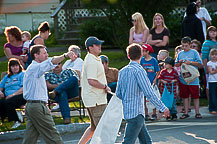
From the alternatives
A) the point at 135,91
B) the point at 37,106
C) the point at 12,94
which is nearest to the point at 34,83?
the point at 37,106

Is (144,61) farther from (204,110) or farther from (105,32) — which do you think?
(105,32)

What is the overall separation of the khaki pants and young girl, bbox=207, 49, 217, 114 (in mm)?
4984

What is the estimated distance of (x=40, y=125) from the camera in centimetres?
671

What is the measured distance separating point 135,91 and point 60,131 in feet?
11.2

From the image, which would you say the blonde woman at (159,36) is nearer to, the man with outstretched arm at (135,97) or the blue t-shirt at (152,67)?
the blue t-shirt at (152,67)

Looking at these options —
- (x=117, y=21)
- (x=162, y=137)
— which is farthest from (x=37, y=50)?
(x=117, y=21)

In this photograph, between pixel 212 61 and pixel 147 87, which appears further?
pixel 212 61

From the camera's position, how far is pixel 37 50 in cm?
684

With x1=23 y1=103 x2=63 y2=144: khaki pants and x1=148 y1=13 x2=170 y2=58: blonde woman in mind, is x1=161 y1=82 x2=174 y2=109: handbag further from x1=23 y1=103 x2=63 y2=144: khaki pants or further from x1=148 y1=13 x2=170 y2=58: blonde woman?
x1=23 y1=103 x2=63 y2=144: khaki pants

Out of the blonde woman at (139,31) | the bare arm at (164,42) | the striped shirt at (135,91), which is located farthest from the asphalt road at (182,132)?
the blonde woman at (139,31)

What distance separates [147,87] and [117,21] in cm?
1231

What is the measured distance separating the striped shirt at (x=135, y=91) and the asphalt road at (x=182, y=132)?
1.93 meters

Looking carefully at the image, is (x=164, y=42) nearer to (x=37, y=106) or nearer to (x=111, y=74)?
(x=111, y=74)

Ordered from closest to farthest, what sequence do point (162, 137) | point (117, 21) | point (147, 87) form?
point (147, 87), point (162, 137), point (117, 21)
